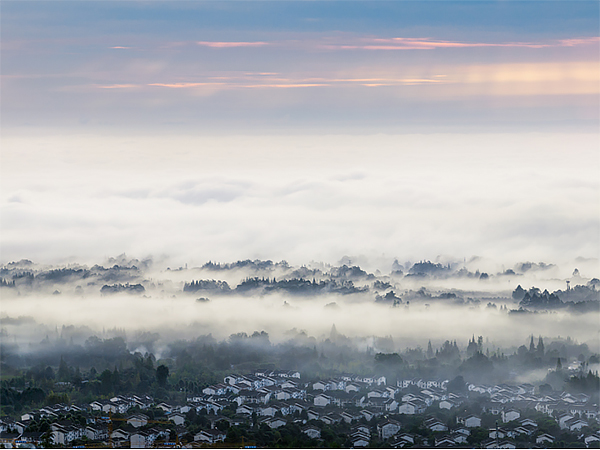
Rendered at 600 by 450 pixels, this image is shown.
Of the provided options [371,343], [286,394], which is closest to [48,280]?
[371,343]

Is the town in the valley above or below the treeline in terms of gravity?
below

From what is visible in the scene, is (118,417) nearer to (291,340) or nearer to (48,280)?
(291,340)

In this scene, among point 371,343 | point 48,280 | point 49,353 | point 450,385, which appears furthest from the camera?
point 48,280

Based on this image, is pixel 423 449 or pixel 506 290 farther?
pixel 506 290

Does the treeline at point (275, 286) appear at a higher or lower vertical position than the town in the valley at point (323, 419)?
higher

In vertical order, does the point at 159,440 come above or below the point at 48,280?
below

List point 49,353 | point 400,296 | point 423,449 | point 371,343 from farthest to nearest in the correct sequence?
1. point 400,296
2. point 371,343
3. point 49,353
4. point 423,449

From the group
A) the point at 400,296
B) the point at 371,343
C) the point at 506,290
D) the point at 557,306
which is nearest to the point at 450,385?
the point at 371,343

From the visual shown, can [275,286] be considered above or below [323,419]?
above

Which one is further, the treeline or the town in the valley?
the treeline

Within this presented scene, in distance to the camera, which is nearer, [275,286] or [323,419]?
[323,419]

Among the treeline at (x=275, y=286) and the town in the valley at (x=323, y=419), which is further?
the treeline at (x=275, y=286)
